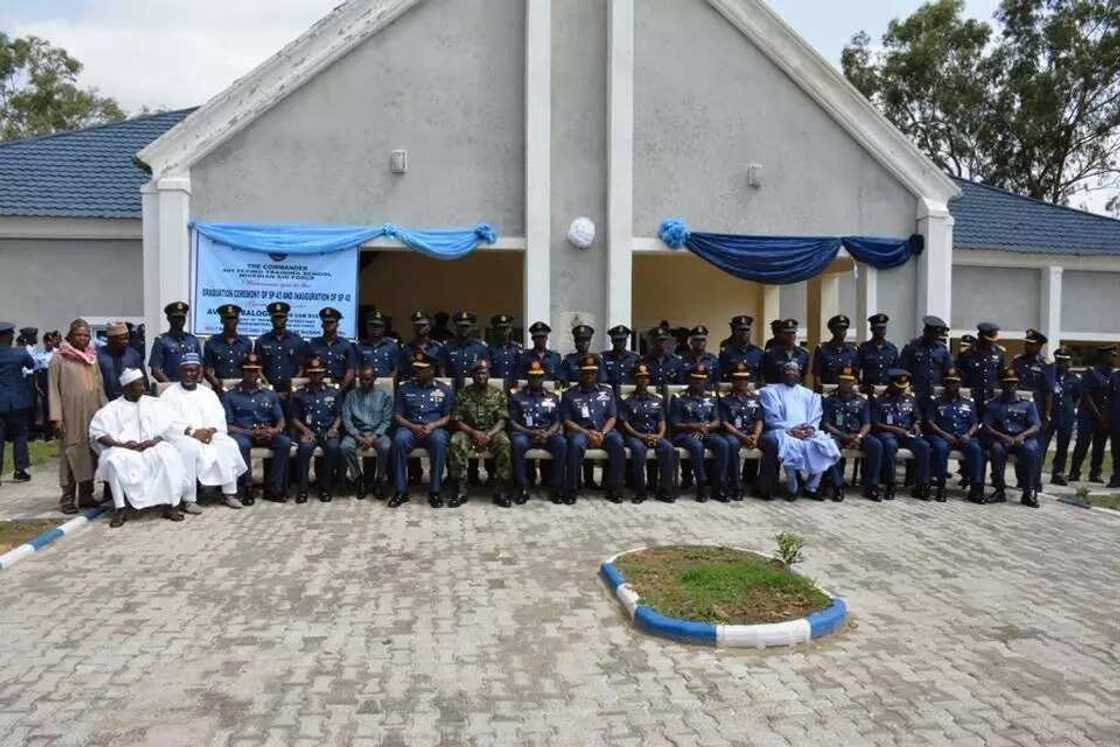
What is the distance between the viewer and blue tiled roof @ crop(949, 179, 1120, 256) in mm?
17906

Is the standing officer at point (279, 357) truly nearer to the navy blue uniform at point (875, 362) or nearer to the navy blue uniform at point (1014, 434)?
the navy blue uniform at point (875, 362)

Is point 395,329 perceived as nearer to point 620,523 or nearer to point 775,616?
point 620,523

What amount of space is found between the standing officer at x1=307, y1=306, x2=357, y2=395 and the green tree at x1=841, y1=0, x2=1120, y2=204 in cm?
2738

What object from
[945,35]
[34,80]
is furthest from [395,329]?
[34,80]

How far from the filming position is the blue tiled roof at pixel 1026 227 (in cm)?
1791

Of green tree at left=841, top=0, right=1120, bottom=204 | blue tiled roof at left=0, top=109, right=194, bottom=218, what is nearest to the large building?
blue tiled roof at left=0, top=109, right=194, bottom=218

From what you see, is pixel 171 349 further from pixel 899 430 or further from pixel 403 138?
pixel 899 430

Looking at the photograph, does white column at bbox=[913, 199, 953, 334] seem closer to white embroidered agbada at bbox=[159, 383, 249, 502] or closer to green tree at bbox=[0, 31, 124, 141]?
white embroidered agbada at bbox=[159, 383, 249, 502]

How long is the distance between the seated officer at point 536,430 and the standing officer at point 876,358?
4034mm

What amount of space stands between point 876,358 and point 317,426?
676 centimetres

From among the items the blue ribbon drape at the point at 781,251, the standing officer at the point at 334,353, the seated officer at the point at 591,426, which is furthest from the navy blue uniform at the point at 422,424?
the blue ribbon drape at the point at 781,251

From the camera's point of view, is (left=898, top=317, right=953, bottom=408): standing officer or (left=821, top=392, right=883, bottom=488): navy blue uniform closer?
(left=821, top=392, right=883, bottom=488): navy blue uniform

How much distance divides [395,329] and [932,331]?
11.5 meters

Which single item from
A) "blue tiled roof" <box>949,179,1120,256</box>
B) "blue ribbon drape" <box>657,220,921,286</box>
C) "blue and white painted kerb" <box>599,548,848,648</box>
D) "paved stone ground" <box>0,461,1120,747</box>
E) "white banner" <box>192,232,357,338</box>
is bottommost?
"paved stone ground" <box>0,461,1120,747</box>
